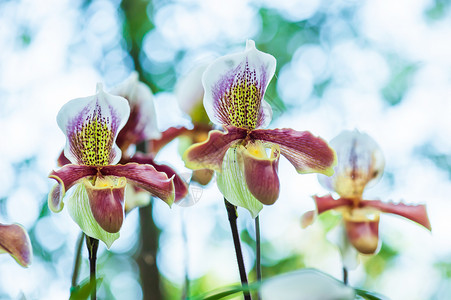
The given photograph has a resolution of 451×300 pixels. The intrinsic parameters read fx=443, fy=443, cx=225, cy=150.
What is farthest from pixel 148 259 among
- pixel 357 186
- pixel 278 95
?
pixel 278 95

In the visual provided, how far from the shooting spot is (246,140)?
49cm

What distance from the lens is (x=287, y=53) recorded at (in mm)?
2891

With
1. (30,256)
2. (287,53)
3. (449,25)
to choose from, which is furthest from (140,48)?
(449,25)

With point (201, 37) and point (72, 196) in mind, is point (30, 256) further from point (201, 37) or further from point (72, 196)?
point (201, 37)

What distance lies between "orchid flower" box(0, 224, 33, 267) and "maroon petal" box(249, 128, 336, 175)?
10.4 inches

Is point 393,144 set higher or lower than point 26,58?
Result: lower

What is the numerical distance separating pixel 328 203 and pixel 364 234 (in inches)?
2.7

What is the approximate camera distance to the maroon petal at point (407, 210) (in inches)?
25.4

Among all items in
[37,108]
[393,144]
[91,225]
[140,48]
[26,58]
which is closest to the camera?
[91,225]

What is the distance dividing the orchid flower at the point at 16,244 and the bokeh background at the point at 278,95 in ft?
5.24

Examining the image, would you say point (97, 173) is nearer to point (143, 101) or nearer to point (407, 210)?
point (143, 101)

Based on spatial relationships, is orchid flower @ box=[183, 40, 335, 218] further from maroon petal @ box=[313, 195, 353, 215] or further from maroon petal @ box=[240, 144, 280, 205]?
maroon petal @ box=[313, 195, 353, 215]

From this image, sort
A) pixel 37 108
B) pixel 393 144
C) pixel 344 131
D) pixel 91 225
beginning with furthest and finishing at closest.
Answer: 1. pixel 393 144
2. pixel 37 108
3. pixel 344 131
4. pixel 91 225

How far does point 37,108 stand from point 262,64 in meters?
2.79
